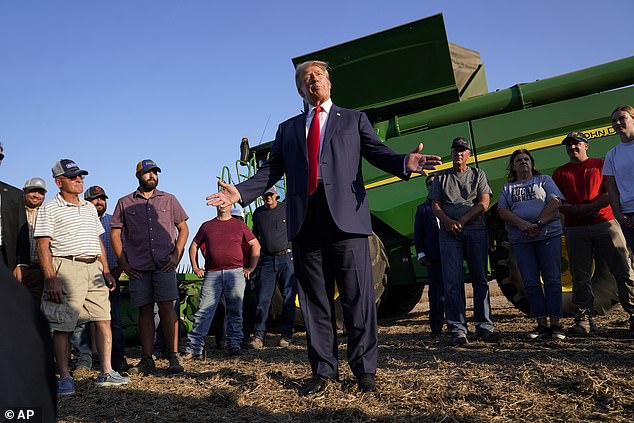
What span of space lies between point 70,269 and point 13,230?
60 cm

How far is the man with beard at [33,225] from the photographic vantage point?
513 cm

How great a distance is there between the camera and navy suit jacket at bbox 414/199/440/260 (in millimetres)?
6602

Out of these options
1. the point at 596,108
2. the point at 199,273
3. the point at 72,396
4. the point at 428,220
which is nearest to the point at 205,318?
the point at 199,273

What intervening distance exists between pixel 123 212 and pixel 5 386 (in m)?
4.66

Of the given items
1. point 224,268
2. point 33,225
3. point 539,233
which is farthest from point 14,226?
point 539,233

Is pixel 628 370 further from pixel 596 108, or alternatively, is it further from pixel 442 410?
pixel 596 108

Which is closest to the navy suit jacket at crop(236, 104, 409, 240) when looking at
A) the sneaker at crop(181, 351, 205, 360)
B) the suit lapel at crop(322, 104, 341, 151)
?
the suit lapel at crop(322, 104, 341, 151)

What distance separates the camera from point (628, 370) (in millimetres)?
3645

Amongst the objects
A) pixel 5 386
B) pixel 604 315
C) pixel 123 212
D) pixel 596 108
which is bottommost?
pixel 604 315

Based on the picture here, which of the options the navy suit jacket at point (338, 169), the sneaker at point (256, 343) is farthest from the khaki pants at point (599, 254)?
the sneaker at point (256, 343)

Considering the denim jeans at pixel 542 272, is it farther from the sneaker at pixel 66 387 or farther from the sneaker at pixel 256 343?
the sneaker at pixel 66 387

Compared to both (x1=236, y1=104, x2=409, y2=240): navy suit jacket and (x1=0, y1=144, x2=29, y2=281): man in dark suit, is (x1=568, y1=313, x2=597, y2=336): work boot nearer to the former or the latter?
(x1=236, y1=104, x2=409, y2=240): navy suit jacket

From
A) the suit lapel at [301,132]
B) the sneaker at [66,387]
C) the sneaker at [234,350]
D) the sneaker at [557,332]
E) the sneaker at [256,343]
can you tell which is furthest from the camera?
the sneaker at [256,343]

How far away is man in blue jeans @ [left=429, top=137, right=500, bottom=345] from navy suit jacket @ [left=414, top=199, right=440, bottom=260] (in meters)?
0.81
